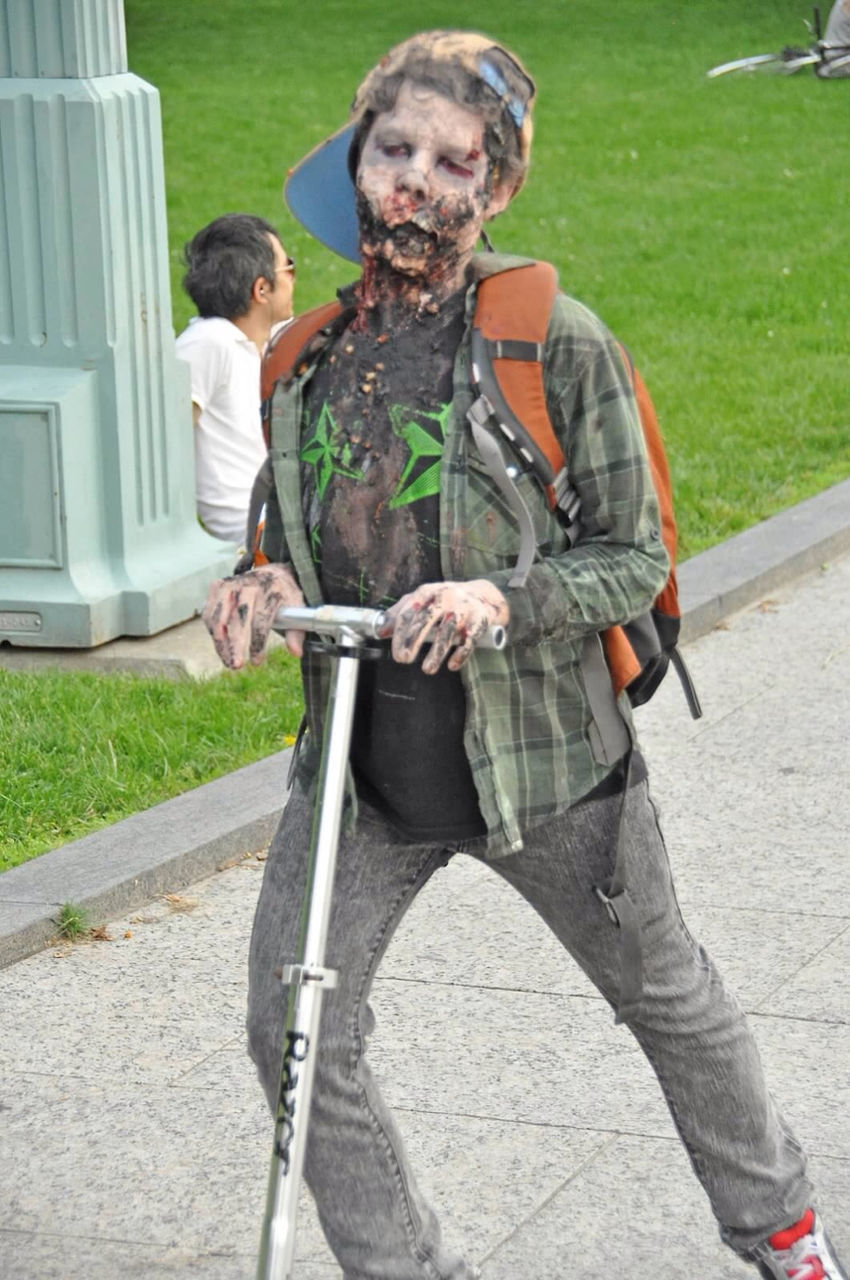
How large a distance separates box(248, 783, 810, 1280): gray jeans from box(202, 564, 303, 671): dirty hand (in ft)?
0.92

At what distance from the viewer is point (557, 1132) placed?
3.90 metres

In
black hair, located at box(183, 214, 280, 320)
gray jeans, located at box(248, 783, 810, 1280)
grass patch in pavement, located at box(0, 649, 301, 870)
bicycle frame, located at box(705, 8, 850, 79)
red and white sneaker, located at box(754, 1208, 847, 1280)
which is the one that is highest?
gray jeans, located at box(248, 783, 810, 1280)

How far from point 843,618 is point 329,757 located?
216 inches

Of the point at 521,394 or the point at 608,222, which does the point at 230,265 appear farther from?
the point at 608,222

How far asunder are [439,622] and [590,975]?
2.49 feet

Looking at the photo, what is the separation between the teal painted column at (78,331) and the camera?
23.0 ft

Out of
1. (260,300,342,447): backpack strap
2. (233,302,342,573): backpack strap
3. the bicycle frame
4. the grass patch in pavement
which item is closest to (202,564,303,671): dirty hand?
(233,302,342,573): backpack strap

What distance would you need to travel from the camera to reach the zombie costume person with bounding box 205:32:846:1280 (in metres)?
2.72

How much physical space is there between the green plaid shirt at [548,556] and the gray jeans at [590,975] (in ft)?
0.37

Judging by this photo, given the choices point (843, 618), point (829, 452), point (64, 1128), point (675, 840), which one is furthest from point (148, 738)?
point (829, 452)

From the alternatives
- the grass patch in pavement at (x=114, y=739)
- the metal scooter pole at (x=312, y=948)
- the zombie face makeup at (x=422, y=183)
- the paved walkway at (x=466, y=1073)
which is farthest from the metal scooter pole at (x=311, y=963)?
the grass patch in pavement at (x=114, y=739)

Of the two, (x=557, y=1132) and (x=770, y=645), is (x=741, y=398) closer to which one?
(x=770, y=645)

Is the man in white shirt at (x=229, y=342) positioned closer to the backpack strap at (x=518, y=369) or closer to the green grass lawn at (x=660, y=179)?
the green grass lawn at (x=660, y=179)

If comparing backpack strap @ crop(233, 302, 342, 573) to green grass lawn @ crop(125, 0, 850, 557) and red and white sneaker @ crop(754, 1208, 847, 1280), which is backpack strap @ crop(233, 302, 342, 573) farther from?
green grass lawn @ crop(125, 0, 850, 557)
